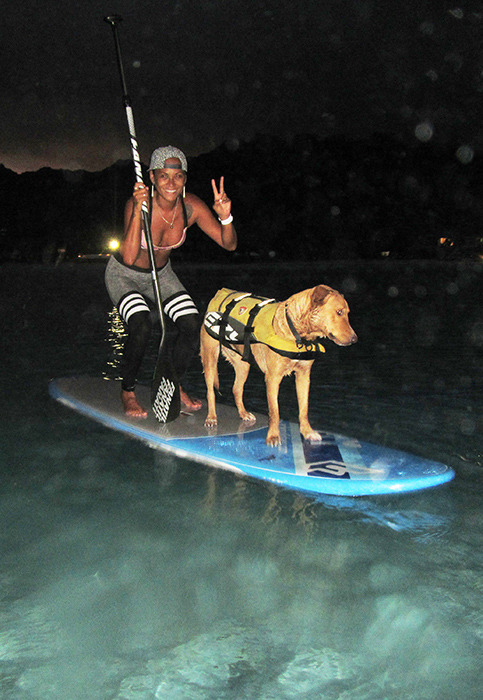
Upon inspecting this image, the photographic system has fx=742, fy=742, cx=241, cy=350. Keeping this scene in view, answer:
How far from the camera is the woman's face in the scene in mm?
5969

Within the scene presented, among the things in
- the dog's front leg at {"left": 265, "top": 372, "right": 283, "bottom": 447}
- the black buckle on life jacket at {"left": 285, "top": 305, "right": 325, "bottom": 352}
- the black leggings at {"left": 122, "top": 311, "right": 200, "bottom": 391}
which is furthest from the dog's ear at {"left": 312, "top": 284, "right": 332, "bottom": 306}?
the black leggings at {"left": 122, "top": 311, "right": 200, "bottom": 391}

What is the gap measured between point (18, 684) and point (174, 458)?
9.36 feet

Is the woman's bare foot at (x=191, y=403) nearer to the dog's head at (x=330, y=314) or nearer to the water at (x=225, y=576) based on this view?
the water at (x=225, y=576)

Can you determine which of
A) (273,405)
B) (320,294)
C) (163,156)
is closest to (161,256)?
(163,156)

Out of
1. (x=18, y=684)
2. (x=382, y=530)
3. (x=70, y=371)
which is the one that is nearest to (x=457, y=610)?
(x=382, y=530)

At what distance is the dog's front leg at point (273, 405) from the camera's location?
5333 mm

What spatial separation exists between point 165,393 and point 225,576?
2808mm

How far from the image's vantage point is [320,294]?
4852 millimetres

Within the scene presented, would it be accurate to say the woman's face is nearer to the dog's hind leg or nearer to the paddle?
the paddle

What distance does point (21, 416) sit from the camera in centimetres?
655

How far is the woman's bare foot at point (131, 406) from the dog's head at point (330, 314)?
204 cm

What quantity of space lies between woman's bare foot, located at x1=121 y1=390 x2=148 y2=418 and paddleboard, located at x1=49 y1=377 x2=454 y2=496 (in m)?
0.07

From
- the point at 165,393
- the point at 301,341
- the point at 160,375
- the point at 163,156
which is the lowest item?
the point at 165,393

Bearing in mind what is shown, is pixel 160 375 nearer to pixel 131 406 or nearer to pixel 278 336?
pixel 131 406
